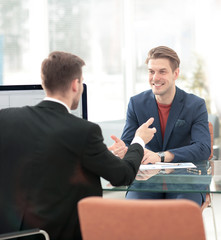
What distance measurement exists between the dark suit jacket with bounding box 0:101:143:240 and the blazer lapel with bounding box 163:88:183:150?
1.17 meters

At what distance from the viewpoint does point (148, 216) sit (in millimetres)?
1627

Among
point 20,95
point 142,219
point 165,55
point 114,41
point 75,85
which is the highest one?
point 114,41

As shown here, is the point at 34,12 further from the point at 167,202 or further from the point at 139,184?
the point at 167,202

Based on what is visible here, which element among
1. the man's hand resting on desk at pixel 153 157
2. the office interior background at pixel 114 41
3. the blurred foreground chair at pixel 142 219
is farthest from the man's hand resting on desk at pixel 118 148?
the office interior background at pixel 114 41

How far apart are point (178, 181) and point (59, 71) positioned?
85 centimetres

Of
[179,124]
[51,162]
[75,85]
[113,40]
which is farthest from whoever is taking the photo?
[113,40]

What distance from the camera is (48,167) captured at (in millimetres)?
1957

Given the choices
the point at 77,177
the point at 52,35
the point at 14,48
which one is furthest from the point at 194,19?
the point at 77,177

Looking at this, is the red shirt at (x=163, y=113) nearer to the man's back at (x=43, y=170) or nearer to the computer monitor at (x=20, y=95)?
the computer monitor at (x=20, y=95)

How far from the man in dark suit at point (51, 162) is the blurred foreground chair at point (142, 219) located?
311 millimetres

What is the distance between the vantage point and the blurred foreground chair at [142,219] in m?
1.61

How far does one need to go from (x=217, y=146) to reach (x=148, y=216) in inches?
171

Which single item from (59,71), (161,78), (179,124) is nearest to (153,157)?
(179,124)

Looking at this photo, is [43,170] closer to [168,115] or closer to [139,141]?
[139,141]
